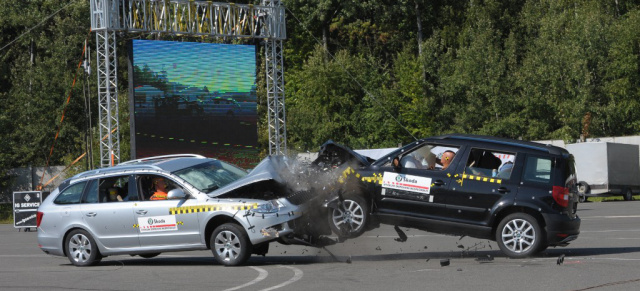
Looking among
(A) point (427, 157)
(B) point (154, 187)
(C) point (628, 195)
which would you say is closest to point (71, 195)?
(B) point (154, 187)

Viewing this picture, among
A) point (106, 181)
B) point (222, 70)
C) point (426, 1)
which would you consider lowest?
point (106, 181)

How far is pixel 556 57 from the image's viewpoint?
4959 cm

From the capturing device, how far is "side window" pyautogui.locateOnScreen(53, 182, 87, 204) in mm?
14469

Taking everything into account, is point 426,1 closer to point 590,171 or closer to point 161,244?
point 590,171

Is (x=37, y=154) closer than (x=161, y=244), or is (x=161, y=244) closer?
(x=161, y=244)

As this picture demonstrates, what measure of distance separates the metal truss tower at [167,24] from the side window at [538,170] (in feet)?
67.1

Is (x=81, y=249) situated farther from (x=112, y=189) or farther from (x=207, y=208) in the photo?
(x=207, y=208)

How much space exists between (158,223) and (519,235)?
555cm

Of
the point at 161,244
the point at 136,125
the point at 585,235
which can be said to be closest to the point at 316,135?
the point at 136,125

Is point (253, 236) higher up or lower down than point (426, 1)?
lower down

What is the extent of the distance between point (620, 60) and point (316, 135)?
1864 cm

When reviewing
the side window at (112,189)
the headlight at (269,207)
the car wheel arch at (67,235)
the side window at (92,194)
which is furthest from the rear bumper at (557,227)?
the side window at (92,194)

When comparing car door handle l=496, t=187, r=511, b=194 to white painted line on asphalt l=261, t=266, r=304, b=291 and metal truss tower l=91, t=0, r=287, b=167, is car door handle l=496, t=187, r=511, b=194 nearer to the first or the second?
white painted line on asphalt l=261, t=266, r=304, b=291

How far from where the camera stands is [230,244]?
13.1m
